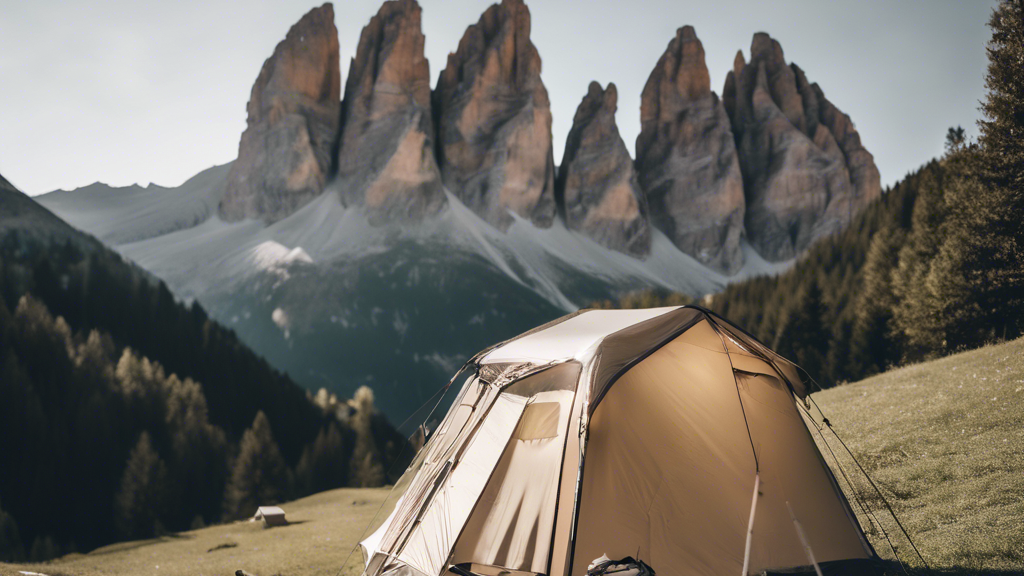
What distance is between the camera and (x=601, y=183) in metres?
108

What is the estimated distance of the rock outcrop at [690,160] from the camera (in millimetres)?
108125

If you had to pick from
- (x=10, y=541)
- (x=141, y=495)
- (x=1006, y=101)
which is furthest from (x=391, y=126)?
(x=1006, y=101)

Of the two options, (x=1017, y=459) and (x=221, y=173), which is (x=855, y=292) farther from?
(x=221, y=173)

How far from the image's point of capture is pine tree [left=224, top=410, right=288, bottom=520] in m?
32.3

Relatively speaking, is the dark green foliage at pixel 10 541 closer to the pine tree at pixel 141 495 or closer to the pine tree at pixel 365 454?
the pine tree at pixel 141 495

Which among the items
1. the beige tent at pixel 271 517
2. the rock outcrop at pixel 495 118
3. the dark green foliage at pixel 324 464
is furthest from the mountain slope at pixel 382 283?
the beige tent at pixel 271 517

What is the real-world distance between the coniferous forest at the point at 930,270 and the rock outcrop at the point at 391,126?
59.3m

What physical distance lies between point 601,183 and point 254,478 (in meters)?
86.3

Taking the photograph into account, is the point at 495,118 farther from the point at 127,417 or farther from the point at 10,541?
the point at 10,541

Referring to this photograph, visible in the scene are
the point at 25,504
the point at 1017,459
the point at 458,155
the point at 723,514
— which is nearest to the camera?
the point at 723,514

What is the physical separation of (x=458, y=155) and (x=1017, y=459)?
97.6 m

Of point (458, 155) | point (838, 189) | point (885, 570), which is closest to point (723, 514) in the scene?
point (885, 570)

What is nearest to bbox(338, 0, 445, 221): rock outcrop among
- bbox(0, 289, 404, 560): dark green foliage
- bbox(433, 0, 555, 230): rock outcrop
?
bbox(433, 0, 555, 230): rock outcrop

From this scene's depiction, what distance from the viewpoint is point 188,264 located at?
92.5 metres
